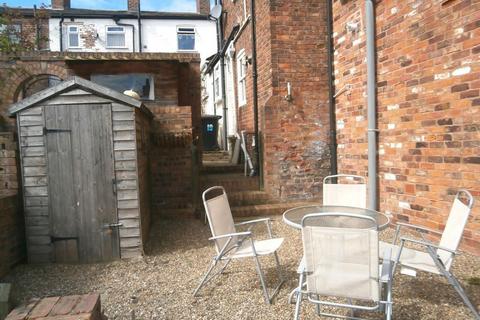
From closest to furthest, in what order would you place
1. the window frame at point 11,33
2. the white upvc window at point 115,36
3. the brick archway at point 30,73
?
the window frame at point 11,33 → the brick archway at point 30,73 → the white upvc window at point 115,36

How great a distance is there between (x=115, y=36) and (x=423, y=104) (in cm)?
1761

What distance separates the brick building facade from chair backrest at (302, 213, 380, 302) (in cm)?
235

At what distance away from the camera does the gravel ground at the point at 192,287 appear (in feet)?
9.86

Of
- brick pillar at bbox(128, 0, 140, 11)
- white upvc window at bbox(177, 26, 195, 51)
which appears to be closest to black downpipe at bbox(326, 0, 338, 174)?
white upvc window at bbox(177, 26, 195, 51)

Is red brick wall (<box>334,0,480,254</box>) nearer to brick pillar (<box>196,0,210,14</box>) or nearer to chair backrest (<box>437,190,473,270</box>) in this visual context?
chair backrest (<box>437,190,473,270</box>)

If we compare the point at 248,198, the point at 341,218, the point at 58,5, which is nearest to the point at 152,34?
the point at 58,5

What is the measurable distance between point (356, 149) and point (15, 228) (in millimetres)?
5279

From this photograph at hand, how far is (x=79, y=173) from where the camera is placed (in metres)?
4.40

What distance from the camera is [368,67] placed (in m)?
5.27

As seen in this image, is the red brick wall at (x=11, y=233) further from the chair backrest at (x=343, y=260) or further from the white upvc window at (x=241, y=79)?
the white upvc window at (x=241, y=79)

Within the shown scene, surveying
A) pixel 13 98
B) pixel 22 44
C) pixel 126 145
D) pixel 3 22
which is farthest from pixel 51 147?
pixel 13 98

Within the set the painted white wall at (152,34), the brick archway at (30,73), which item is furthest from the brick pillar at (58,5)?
the brick archway at (30,73)

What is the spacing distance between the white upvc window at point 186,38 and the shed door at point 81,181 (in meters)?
15.8

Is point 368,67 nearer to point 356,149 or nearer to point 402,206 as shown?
point 356,149
